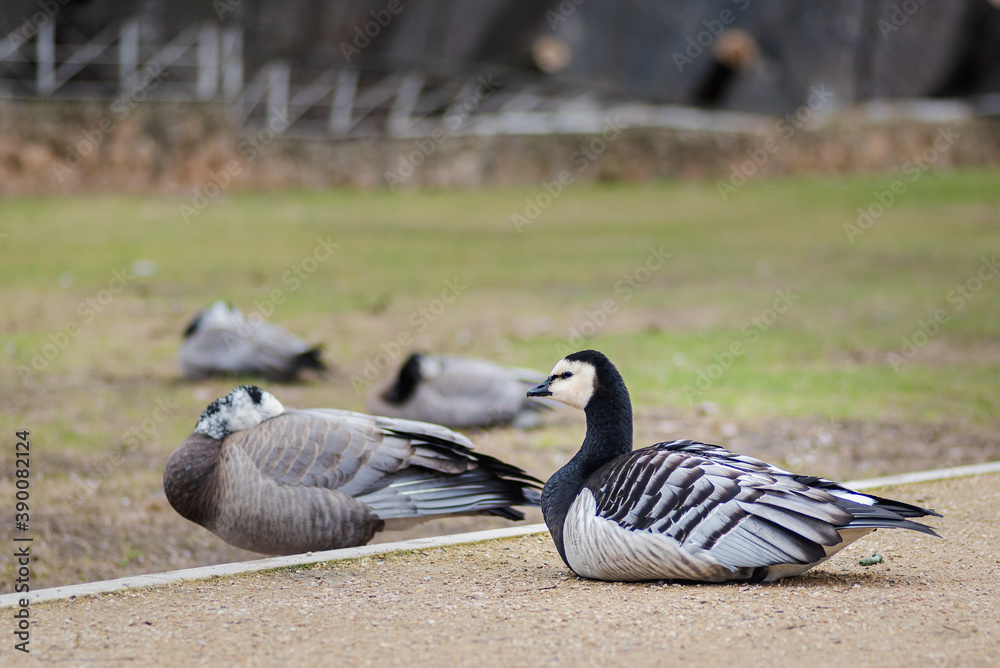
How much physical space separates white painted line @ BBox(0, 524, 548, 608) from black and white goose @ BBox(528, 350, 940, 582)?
0.80 m

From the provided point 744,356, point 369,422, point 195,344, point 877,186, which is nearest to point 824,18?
point 877,186

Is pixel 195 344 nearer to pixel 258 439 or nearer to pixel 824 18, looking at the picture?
pixel 258 439

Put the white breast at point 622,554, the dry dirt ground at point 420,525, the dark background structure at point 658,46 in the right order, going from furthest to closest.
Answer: the dark background structure at point 658,46, the dry dirt ground at point 420,525, the white breast at point 622,554

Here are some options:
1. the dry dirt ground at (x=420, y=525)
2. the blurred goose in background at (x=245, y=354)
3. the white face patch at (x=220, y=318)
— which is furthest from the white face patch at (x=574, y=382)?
the white face patch at (x=220, y=318)

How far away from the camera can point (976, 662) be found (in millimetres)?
3615

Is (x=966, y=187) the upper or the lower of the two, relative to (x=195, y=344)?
upper

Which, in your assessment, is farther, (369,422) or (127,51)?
(127,51)

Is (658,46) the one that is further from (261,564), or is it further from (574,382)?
(261,564)

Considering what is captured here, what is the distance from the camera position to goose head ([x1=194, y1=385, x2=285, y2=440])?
18.7ft

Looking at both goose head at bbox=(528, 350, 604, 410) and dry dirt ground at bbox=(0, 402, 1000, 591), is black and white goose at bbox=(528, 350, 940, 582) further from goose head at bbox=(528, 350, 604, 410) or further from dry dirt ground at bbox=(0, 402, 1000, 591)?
dry dirt ground at bbox=(0, 402, 1000, 591)

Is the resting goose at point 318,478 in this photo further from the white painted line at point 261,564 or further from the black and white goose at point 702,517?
the black and white goose at point 702,517

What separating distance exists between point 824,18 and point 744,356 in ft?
66.4

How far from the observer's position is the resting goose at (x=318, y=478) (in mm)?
5441

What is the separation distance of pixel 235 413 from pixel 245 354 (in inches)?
165
